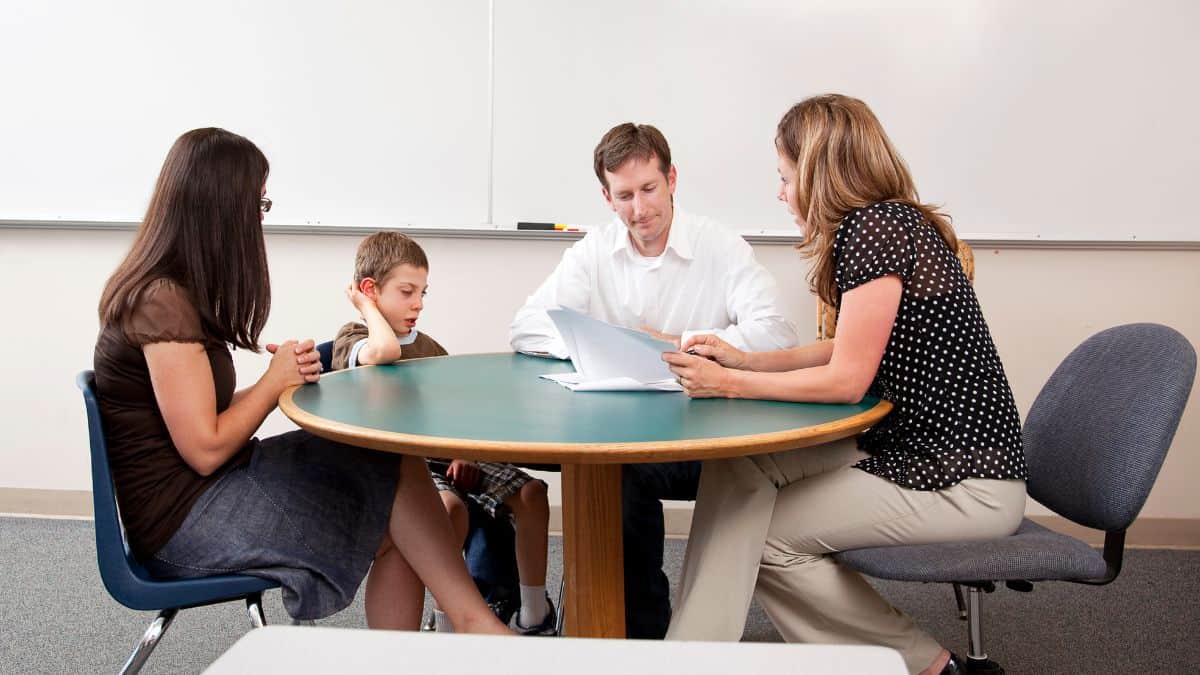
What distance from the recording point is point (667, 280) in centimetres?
273

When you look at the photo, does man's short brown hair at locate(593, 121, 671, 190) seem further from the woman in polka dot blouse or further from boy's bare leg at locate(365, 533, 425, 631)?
boy's bare leg at locate(365, 533, 425, 631)

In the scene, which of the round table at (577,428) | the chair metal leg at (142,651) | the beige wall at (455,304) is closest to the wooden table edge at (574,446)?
the round table at (577,428)

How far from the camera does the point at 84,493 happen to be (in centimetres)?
367

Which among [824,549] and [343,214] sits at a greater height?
[343,214]

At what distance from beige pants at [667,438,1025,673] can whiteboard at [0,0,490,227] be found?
6.51ft

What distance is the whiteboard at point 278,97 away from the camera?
3.39 meters

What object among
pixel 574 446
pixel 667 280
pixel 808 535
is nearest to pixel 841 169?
pixel 808 535

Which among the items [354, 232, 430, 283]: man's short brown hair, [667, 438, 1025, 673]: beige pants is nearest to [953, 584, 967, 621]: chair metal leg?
[667, 438, 1025, 673]: beige pants

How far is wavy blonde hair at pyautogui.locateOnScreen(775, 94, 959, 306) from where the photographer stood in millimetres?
1780

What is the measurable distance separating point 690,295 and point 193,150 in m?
1.41

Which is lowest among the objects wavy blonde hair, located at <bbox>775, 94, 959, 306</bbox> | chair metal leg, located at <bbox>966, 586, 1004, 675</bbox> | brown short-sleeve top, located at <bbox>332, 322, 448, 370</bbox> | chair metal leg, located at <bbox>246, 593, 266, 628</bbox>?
chair metal leg, located at <bbox>966, 586, 1004, 675</bbox>

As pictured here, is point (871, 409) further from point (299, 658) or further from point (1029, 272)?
point (1029, 272)

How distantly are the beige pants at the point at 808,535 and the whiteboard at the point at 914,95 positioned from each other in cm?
182

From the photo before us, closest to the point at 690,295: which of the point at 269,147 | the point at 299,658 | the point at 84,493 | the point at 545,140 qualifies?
Answer: the point at 545,140
